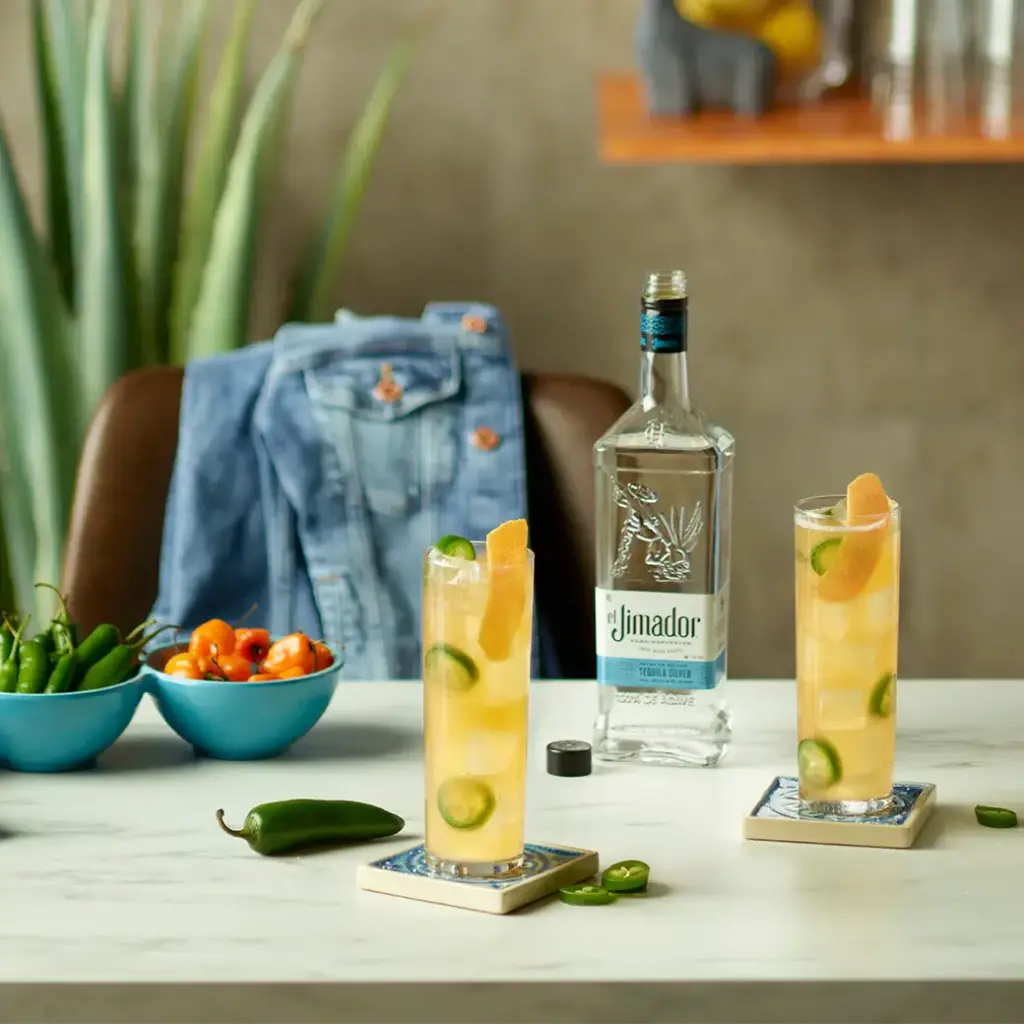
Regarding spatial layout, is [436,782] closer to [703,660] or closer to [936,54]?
[703,660]

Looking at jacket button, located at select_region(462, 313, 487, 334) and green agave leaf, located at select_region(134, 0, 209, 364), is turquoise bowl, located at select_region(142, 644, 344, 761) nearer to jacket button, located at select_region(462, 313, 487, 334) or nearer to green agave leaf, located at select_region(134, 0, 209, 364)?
jacket button, located at select_region(462, 313, 487, 334)

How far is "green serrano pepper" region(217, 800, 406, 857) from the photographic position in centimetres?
102

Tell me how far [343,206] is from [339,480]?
59 centimetres

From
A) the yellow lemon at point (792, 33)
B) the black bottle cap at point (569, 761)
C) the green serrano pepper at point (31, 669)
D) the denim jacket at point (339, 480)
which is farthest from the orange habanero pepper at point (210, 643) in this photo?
the yellow lemon at point (792, 33)

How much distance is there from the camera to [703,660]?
118cm

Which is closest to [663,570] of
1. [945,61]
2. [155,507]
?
[155,507]

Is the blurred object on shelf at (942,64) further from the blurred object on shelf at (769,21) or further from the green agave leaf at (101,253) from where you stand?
the green agave leaf at (101,253)

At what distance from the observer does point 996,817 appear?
1.06 m

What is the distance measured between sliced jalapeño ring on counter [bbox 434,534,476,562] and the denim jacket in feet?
3.17

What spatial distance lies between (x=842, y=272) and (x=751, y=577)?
1.74ft

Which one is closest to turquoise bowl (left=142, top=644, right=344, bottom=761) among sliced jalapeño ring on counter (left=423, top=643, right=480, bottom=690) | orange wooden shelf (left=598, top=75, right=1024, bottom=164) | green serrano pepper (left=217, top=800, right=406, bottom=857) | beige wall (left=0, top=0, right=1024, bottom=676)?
green serrano pepper (left=217, top=800, right=406, bottom=857)

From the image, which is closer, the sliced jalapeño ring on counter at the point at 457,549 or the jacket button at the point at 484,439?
the sliced jalapeño ring on counter at the point at 457,549

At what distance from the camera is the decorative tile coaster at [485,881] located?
0.91 m

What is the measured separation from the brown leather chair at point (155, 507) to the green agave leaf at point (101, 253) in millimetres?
341
